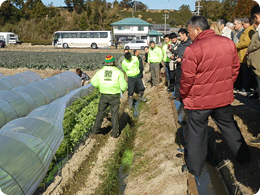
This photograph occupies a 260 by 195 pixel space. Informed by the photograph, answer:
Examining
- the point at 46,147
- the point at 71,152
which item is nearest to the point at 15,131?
the point at 46,147

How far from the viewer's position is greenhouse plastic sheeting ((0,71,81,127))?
8.56 metres

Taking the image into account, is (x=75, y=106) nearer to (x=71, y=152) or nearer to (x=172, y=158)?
(x=71, y=152)

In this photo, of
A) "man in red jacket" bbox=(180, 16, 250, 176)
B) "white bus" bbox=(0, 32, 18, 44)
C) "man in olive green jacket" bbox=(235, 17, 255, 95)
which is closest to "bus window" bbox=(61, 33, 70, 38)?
"white bus" bbox=(0, 32, 18, 44)

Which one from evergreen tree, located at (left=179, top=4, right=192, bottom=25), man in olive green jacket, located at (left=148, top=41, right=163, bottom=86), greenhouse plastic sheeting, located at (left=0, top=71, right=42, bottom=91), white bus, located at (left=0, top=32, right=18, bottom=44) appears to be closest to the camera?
greenhouse plastic sheeting, located at (left=0, top=71, right=42, bottom=91)

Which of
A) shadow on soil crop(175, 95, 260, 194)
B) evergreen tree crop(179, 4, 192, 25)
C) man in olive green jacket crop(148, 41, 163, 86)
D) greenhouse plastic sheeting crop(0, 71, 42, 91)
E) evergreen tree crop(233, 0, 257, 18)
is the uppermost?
evergreen tree crop(179, 4, 192, 25)

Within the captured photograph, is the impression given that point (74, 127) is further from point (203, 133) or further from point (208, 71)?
point (208, 71)

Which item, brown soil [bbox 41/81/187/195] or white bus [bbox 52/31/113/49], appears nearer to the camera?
brown soil [bbox 41/81/187/195]

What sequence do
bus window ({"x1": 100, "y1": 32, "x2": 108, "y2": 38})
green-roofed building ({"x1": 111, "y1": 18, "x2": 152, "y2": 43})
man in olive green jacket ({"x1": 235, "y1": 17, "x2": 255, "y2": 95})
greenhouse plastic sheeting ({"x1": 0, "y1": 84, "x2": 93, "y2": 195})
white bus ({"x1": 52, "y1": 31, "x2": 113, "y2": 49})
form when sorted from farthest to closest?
1. green-roofed building ({"x1": 111, "y1": 18, "x2": 152, "y2": 43})
2. white bus ({"x1": 52, "y1": 31, "x2": 113, "y2": 49})
3. bus window ({"x1": 100, "y1": 32, "x2": 108, "y2": 38})
4. man in olive green jacket ({"x1": 235, "y1": 17, "x2": 255, "y2": 95})
5. greenhouse plastic sheeting ({"x1": 0, "y1": 84, "x2": 93, "y2": 195})

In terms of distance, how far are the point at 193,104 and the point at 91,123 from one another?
14.4 ft

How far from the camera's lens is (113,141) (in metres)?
7.61

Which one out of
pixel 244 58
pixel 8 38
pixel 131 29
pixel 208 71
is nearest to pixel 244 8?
pixel 244 58

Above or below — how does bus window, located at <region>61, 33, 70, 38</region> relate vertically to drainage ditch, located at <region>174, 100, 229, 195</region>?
above

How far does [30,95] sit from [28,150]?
17.1 feet

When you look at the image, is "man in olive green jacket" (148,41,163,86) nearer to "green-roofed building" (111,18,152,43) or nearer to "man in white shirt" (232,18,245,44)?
"man in white shirt" (232,18,245,44)
